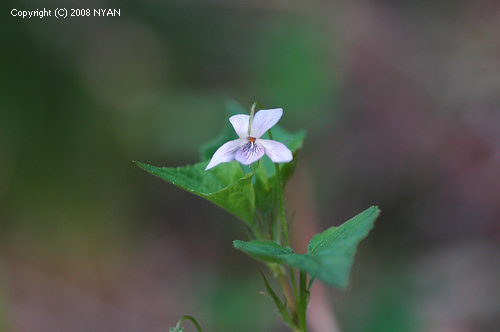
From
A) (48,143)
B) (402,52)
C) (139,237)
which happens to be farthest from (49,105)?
(402,52)

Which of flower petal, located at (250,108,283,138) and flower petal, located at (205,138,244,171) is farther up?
flower petal, located at (250,108,283,138)

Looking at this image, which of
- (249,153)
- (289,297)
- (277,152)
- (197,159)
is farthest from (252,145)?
(197,159)

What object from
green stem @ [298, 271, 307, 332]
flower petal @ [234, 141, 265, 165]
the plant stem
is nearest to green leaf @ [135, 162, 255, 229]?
flower petal @ [234, 141, 265, 165]

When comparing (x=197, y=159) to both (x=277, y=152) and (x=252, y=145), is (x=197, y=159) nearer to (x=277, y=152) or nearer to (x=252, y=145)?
(x=252, y=145)

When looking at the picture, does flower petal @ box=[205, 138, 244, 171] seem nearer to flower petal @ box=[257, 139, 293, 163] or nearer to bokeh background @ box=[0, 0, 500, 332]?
flower petal @ box=[257, 139, 293, 163]

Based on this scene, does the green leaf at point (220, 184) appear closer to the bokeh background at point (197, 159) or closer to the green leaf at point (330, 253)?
the green leaf at point (330, 253)

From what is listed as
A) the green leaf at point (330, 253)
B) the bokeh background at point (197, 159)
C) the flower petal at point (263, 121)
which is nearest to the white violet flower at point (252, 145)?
the flower petal at point (263, 121)

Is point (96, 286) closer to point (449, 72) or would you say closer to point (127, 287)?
point (127, 287)
